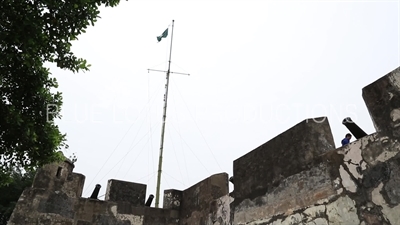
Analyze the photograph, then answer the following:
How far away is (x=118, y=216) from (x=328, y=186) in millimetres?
4847

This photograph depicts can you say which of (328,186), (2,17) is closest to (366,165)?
(328,186)

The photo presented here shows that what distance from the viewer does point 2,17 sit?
3.02m

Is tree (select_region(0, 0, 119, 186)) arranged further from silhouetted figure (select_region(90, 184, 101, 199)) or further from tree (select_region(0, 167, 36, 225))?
tree (select_region(0, 167, 36, 225))

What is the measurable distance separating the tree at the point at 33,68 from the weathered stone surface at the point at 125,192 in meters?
3.64

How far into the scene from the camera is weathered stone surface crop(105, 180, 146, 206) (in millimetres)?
7461

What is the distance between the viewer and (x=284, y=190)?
15.6 feet

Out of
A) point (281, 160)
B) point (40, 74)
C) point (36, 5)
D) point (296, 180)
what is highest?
point (36, 5)

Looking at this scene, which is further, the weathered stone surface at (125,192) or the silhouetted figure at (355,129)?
the weathered stone surface at (125,192)

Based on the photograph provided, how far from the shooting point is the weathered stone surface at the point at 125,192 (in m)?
7.46

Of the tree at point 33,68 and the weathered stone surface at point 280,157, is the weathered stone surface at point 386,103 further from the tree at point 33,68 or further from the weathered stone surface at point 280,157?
the tree at point 33,68

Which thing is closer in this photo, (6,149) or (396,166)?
(396,166)

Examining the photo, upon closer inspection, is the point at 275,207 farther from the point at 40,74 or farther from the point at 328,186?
the point at 40,74

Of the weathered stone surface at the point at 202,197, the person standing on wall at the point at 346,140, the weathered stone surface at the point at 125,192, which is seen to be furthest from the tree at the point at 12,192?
the person standing on wall at the point at 346,140

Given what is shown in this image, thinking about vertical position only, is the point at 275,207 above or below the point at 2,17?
below
